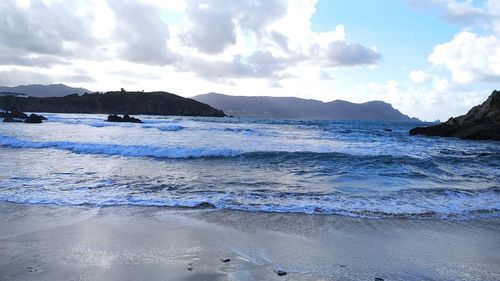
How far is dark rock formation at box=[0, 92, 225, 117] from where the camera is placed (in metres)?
133

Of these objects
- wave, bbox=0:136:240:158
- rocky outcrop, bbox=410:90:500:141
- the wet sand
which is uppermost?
rocky outcrop, bbox=410:90:500:141

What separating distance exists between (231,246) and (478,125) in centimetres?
4639

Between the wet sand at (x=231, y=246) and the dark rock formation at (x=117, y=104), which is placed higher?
the dark rock formation at (x=117, y=104)

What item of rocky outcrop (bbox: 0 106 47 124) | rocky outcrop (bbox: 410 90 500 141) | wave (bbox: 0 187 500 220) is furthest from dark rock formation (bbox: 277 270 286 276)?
rocky outcrop (bbox: 0 106 47 124)

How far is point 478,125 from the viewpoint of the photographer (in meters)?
44.8

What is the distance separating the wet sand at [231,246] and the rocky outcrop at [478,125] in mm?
39476

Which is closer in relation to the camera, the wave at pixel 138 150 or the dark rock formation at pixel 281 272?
the dark rock formation at pixel 281 272

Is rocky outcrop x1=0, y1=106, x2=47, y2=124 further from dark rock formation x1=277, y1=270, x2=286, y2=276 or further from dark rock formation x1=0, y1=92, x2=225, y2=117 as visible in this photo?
dark rock formation x1=0, y1=92, x2=225, y2=117

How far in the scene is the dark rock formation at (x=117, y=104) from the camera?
133250 millimetres

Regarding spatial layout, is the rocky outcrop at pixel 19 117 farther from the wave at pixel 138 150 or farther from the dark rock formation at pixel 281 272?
the dark rock formation at pixel 281 272

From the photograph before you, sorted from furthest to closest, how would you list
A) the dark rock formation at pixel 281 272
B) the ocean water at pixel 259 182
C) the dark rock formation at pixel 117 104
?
the dark rock formation at pixel 117 104 < the ocean water at pixel 259 182 < the dark rock formation at pixel 281 272

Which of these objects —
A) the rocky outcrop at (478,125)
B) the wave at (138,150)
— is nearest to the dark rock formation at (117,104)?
the wave at (138,150)

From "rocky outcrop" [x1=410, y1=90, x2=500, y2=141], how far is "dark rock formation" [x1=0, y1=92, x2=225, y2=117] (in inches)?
4683

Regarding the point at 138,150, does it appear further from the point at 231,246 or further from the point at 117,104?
the point at 117,104
